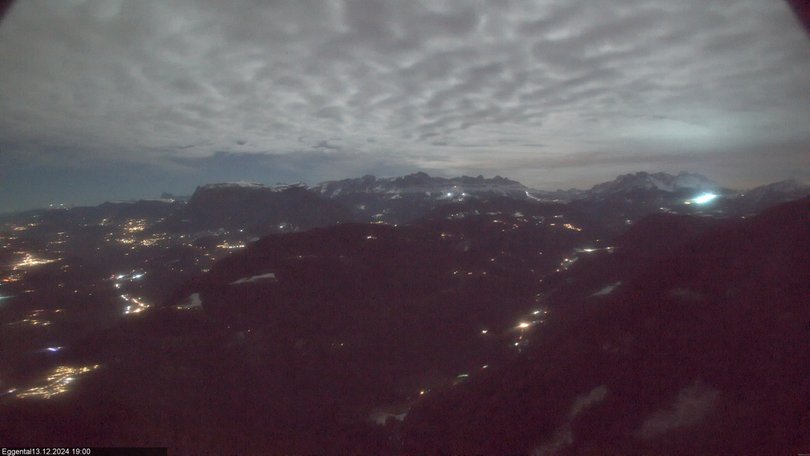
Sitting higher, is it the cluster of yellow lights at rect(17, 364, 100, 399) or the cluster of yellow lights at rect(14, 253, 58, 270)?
the cluster of yellow lights at rect(17, 364, 100, 399)

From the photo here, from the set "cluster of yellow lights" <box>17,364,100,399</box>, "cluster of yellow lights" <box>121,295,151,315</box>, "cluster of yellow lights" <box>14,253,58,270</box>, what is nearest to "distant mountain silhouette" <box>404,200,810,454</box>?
"cluster of yellow lights" <box>17,364,100,399</box>

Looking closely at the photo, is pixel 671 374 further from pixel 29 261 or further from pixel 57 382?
pixel 29 261

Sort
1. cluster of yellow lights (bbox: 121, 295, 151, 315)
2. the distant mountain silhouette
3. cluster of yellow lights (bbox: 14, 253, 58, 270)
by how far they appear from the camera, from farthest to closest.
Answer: cluster of yellow lights (bbox: 14, 253, 58, 270)
cluster of yellow lights (bbox: 121, 295, 151, 315)
the distant mountain silhouette

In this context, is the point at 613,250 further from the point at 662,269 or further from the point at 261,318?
the point at 261,318

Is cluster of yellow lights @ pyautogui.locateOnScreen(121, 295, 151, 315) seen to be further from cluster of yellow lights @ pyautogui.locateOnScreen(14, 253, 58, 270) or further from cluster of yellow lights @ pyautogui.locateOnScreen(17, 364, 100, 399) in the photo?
cluster of yellow lights @ pyautogui.locateOnScreen(14, 253, 58, 270)

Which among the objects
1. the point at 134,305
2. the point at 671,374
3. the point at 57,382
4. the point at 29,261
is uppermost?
the point at 671,374

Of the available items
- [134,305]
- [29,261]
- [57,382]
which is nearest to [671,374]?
[57,382]
